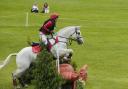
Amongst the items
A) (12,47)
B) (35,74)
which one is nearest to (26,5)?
(12,47)

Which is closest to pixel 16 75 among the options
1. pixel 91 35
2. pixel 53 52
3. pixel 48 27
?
pixel 53 52

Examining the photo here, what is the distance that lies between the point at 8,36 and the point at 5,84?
1282 cm

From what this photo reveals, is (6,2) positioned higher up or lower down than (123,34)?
higher up

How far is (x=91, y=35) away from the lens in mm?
32219

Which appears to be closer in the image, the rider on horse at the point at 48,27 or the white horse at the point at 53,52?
the white horse at the point at 53,52

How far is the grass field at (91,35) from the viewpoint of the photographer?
→ 2025 cm

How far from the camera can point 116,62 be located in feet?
75.9

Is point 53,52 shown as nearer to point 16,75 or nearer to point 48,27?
point 48,27

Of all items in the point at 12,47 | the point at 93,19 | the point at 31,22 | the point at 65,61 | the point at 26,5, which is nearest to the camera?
the point at 65,61

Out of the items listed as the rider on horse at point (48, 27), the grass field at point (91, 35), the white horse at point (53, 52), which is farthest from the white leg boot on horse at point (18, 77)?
the rider on horse at point (48, 27)

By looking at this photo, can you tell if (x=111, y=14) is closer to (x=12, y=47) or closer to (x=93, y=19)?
(x=93, y=19)

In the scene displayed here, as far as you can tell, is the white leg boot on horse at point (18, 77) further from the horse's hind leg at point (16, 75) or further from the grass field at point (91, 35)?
the grass field at point (91, 35)

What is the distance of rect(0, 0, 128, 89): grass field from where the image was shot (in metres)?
20.2

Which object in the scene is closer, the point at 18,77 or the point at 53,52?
the point at 53,52
